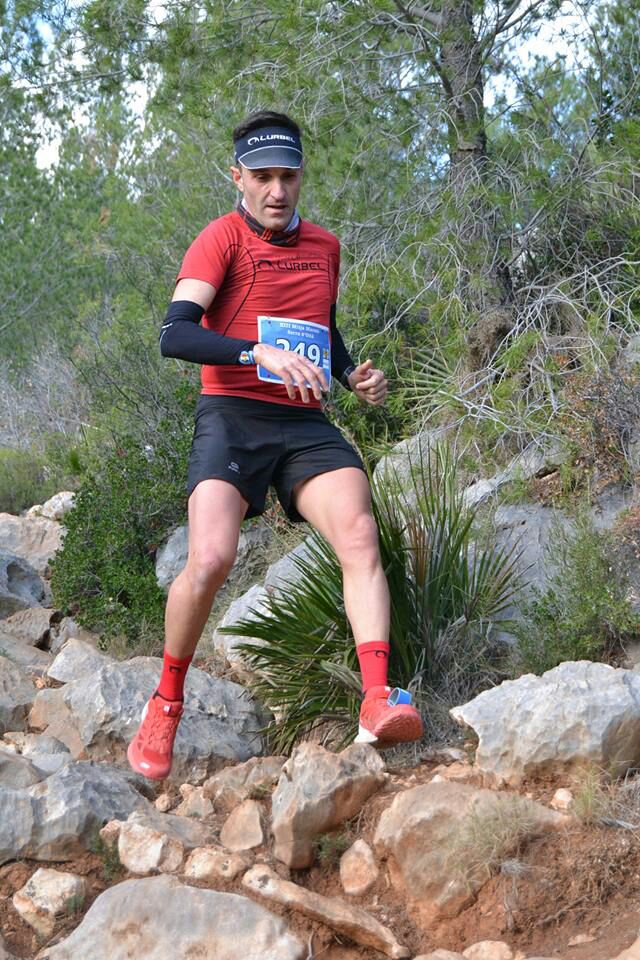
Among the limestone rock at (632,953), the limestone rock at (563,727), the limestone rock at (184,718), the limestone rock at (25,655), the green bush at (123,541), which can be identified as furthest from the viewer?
the green bush at (123,541)

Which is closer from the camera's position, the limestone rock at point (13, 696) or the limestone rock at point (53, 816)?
the limestone rock at point (53, 816)

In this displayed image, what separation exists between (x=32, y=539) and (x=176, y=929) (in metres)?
7.10

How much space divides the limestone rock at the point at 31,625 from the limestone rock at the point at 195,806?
12.4 feet

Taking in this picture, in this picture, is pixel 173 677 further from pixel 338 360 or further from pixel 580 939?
pixel 580 939

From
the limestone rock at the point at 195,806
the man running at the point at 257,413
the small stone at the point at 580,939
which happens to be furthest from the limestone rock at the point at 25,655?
the small stone at the point at 580,939

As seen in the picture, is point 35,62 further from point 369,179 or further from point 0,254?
point 0,254

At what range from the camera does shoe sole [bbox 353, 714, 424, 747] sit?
12.3ft

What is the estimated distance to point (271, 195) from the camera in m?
4.29

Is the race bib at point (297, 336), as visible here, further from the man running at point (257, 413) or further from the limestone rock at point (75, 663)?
the limestone rock at point (75, 663)

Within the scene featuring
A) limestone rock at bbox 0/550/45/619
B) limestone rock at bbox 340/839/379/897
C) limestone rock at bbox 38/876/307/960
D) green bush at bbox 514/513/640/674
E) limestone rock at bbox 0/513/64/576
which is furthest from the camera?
limestone rock at bbox 0/513/64/576

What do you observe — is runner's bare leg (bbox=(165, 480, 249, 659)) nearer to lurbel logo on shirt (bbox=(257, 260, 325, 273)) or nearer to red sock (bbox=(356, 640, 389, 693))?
red sock (bbox=(356, 640, 389, 693))

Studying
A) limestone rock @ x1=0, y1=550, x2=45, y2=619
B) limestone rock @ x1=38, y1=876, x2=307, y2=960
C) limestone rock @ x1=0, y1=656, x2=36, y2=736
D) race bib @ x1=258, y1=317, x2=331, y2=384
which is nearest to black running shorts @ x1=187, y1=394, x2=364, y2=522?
race bib @ x1=258, y1=317, x2=331, y2=384

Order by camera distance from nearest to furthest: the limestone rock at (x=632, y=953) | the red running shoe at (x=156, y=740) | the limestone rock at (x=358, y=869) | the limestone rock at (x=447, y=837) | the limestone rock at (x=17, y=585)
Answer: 1. the limestone rock at (x=632, y=953)
2. the limestone rock at (x=447, y=837)
3. the limestone rock at (x=358, y=869)
4. the red running shoe at (x=156, y=740)
5. the limestone rock at (x=17, y=585)

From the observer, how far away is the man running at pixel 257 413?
159 inches
